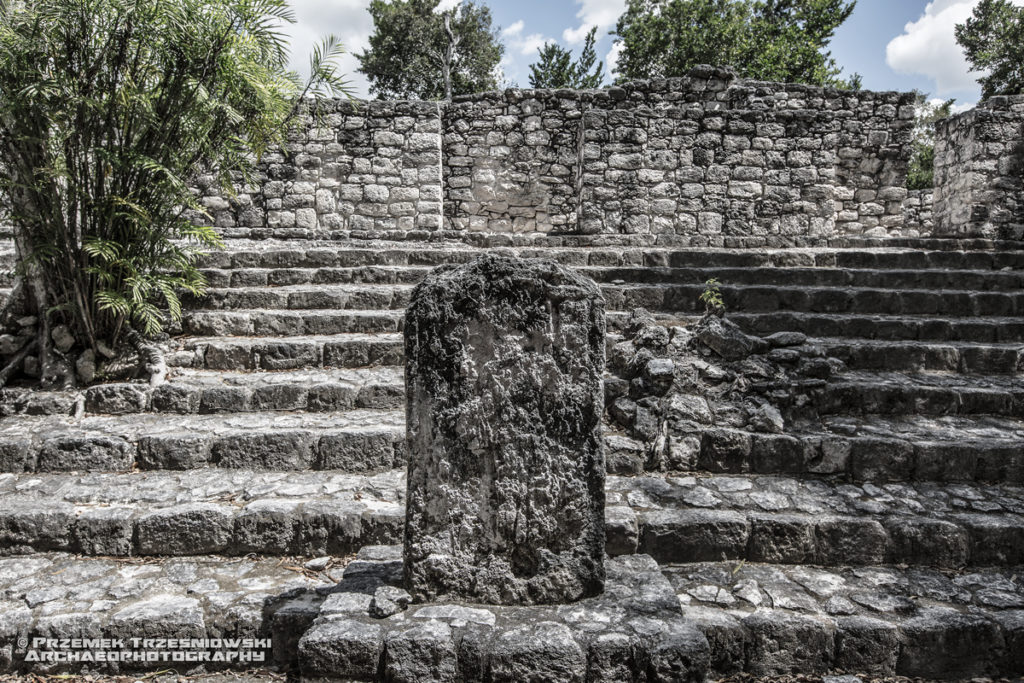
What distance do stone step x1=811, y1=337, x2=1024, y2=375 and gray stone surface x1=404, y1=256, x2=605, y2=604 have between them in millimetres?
3110

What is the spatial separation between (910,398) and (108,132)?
521cm

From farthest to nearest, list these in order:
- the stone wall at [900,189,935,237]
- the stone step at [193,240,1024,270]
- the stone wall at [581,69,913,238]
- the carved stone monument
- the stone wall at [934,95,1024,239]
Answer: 1. the stone wall at [900,189,935,237]
2. the stone wall at [581,69,913,238]
3. the stone wall at [934,95,1024,239]
4. the stone step at [193,240,1024,270]
5. the carved stone monument

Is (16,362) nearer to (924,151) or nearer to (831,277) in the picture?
(831,277)

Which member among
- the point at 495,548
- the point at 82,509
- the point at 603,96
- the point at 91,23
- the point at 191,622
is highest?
the point at 603,96

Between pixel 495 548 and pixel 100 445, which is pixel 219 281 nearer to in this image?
pixel 100 445

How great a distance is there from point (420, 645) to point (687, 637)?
72cm

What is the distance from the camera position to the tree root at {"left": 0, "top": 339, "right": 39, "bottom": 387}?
369 cm

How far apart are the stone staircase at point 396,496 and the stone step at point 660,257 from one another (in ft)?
2.75

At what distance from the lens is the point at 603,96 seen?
8.09m

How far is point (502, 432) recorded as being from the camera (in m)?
1.84

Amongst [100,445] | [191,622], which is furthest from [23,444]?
[191,622]

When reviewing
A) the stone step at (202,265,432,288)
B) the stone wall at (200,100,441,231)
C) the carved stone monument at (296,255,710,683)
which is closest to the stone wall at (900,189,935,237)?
the stone wall at (200,100,441,231)

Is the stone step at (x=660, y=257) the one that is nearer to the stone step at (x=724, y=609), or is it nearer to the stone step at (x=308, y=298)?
the stone step at (x=308, y=298)

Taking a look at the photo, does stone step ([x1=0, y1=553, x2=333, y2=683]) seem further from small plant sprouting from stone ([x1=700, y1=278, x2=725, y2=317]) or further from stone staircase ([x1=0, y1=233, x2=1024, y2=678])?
small plant sprouting from stone ([x1=700, y1=278, x2=725, y2=317])
